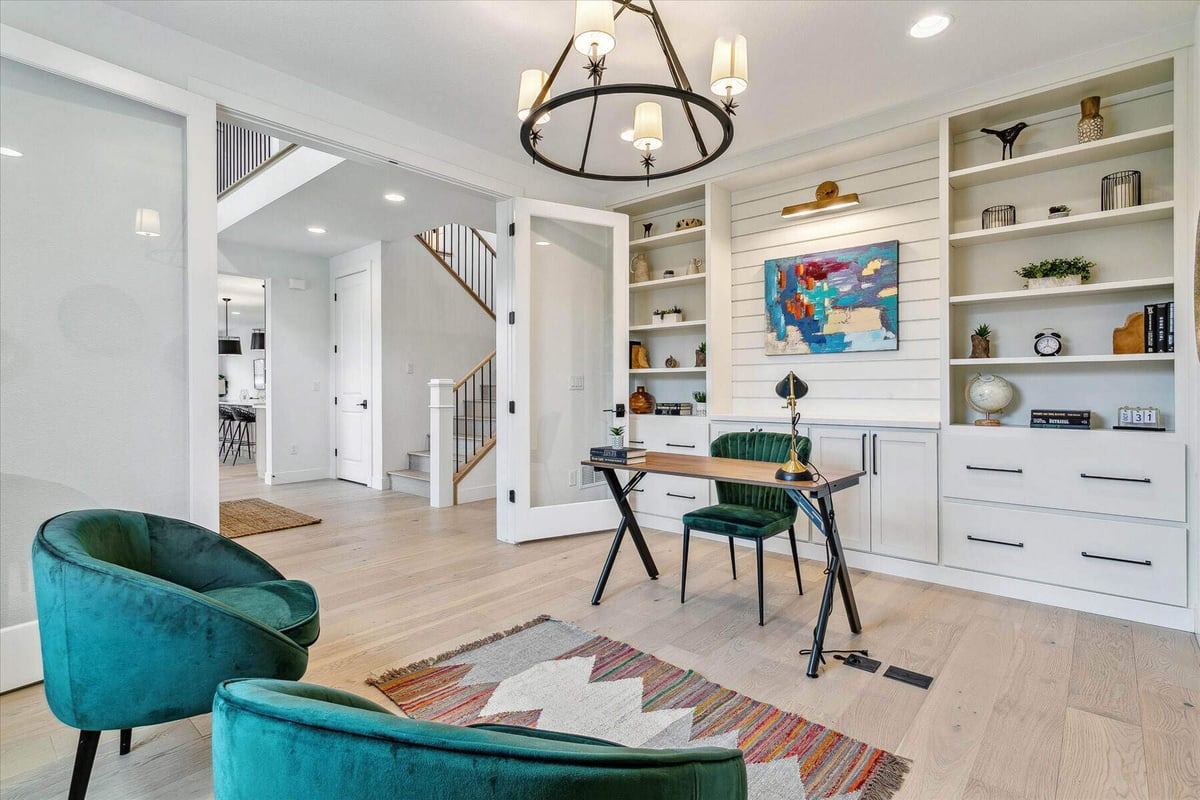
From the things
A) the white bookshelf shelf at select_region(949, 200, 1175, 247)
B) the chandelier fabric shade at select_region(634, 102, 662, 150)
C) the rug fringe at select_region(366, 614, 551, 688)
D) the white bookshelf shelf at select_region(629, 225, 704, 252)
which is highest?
the white bookshelf shelf at select_region(629, 225, 704, 252)

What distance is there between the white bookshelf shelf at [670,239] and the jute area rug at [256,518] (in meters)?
3.58

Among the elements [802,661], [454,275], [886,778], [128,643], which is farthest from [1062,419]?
[454,275]

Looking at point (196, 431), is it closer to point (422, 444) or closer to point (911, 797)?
point (911, 797)

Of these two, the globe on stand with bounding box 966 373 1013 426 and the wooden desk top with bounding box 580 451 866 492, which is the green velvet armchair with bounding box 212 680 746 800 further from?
the globe on stand with bounding box 966 373 1013 426

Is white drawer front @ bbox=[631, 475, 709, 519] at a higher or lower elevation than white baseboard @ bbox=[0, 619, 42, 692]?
higher

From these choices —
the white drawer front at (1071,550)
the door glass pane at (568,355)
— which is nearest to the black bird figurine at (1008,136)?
the white drawer front at (1071,550)

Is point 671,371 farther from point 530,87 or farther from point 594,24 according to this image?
point 594,24

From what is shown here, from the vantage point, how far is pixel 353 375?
6.86m

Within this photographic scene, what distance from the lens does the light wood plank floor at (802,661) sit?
5.57ft

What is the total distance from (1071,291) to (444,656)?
3.51 m

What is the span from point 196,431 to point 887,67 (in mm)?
3854

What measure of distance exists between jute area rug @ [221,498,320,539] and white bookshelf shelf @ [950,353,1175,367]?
16.0 feet

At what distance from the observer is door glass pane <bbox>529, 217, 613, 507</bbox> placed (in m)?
4.30

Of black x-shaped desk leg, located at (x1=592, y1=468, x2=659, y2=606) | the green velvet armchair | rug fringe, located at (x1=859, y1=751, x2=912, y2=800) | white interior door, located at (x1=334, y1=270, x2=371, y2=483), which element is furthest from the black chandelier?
white interior door, located at (x1=334, y1=270, x2=371, y2=483)
